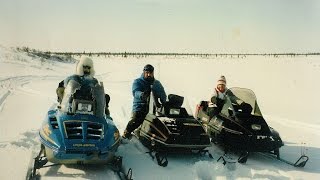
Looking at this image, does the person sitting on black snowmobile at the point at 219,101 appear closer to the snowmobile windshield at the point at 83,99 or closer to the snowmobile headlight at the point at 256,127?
the snowmobile headlight at the point at 256,127

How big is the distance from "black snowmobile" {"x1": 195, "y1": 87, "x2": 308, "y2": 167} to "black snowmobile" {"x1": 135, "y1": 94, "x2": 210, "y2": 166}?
0.63 m

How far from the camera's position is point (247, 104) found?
9.44 metres

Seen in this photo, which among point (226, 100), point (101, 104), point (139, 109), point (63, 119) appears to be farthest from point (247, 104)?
point (63, 119)

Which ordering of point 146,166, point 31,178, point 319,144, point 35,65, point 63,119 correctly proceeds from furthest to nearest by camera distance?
point 35,65
point 319,144
point 146,166
point 63,119
point 31,178

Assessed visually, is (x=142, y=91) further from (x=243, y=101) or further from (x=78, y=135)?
(x=78, y=135)

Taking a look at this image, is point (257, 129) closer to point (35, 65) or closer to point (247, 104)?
point (247, 104)

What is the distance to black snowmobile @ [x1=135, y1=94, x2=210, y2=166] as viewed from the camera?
8.14 m

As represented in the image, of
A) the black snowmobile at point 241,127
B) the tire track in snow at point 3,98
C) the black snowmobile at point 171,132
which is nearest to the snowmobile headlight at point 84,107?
the black snowmobile at point 171,132

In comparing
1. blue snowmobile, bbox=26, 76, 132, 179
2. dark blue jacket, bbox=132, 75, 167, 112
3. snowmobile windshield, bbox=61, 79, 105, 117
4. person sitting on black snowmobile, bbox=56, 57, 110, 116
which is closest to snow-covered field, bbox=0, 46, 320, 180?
blue snowmobile, bbox=26, 76, 132, 179

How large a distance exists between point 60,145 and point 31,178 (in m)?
0.65

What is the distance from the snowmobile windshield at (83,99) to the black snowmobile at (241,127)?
2.66m

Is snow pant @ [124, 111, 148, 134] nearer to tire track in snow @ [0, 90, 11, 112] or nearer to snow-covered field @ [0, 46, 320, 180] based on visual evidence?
snow-covered field @ [0, 46, 320, 180]

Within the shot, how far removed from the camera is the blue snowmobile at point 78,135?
684 cm

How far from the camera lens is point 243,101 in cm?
987
